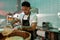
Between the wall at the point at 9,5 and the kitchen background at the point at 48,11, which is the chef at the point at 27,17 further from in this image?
the wall at the point at 9,5

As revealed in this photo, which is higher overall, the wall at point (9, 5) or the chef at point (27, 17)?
the wall at point (9, 5)

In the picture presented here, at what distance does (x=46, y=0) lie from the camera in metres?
→ 3.14

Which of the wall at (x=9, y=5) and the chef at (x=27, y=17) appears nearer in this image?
the chef at (x=27, y=17)

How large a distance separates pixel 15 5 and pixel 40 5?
4.05 feet

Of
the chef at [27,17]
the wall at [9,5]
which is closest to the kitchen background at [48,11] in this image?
the wall at [9,5]

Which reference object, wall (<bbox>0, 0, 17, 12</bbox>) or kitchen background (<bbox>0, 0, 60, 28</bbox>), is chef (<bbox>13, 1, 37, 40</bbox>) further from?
wall (<bbox>0, 0, 17, 12</bbox>)

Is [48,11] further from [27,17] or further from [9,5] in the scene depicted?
[9,5]

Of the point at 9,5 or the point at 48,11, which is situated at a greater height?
the point at 9,5

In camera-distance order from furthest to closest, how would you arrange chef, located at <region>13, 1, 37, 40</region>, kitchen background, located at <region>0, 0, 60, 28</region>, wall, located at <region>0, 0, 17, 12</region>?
wall, located at <region>0, 0, 17, 12</region>, kitchen background, located at <region>0, 0, 60, 28</region>, chef, located at <region>13, 1, 37, 40</region>

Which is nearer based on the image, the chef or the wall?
the chef

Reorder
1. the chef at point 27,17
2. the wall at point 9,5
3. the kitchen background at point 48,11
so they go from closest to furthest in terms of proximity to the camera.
A: the chef at point 27,17
the kitchen background at point 48,11
the wall at point 9,5

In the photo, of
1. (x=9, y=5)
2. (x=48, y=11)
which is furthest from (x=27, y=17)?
(x=9, y=5)

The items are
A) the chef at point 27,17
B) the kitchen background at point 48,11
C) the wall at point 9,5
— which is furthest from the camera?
the wall at point 9,5

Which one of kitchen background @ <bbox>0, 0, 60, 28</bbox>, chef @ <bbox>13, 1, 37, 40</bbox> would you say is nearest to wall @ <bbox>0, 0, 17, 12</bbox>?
kitchen background @ <bbox>0, 0, 60, 28</bbox>
